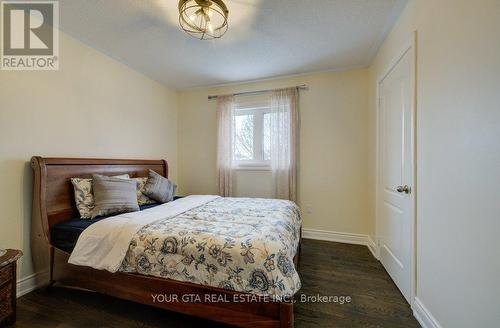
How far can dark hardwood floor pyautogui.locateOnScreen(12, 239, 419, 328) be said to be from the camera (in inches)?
61.3

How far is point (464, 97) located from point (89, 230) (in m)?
2.72

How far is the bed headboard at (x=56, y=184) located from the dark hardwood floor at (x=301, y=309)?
0.55 m

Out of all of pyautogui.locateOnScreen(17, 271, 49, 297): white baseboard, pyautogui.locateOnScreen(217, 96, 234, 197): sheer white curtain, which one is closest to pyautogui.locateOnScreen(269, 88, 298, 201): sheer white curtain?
pyautogui.locateOnScreen(217, 96, 234, 197): sheer white curtain

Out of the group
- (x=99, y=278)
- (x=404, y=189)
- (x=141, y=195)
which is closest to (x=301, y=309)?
(x=404, y=189)

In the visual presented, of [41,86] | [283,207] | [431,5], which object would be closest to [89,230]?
[41,86]

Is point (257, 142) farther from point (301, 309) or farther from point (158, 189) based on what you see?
point (301, 309)

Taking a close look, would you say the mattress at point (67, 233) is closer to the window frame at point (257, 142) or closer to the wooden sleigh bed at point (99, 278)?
the wooden sleigh bed at point (99, 278)

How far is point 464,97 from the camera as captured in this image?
45.7 inches

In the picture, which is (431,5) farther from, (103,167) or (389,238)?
(103,167)

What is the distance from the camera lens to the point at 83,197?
2092 millimetres

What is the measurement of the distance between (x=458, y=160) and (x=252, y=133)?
2.74m

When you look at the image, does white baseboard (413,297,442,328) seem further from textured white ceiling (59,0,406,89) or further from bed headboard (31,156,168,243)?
bed headboard (31,156,168,243)

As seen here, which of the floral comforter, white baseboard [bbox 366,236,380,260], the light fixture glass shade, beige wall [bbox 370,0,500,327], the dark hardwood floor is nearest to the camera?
beige wall [bbox 370,0,500,327]

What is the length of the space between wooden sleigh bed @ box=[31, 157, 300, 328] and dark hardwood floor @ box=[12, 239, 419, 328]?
158 millimetres
